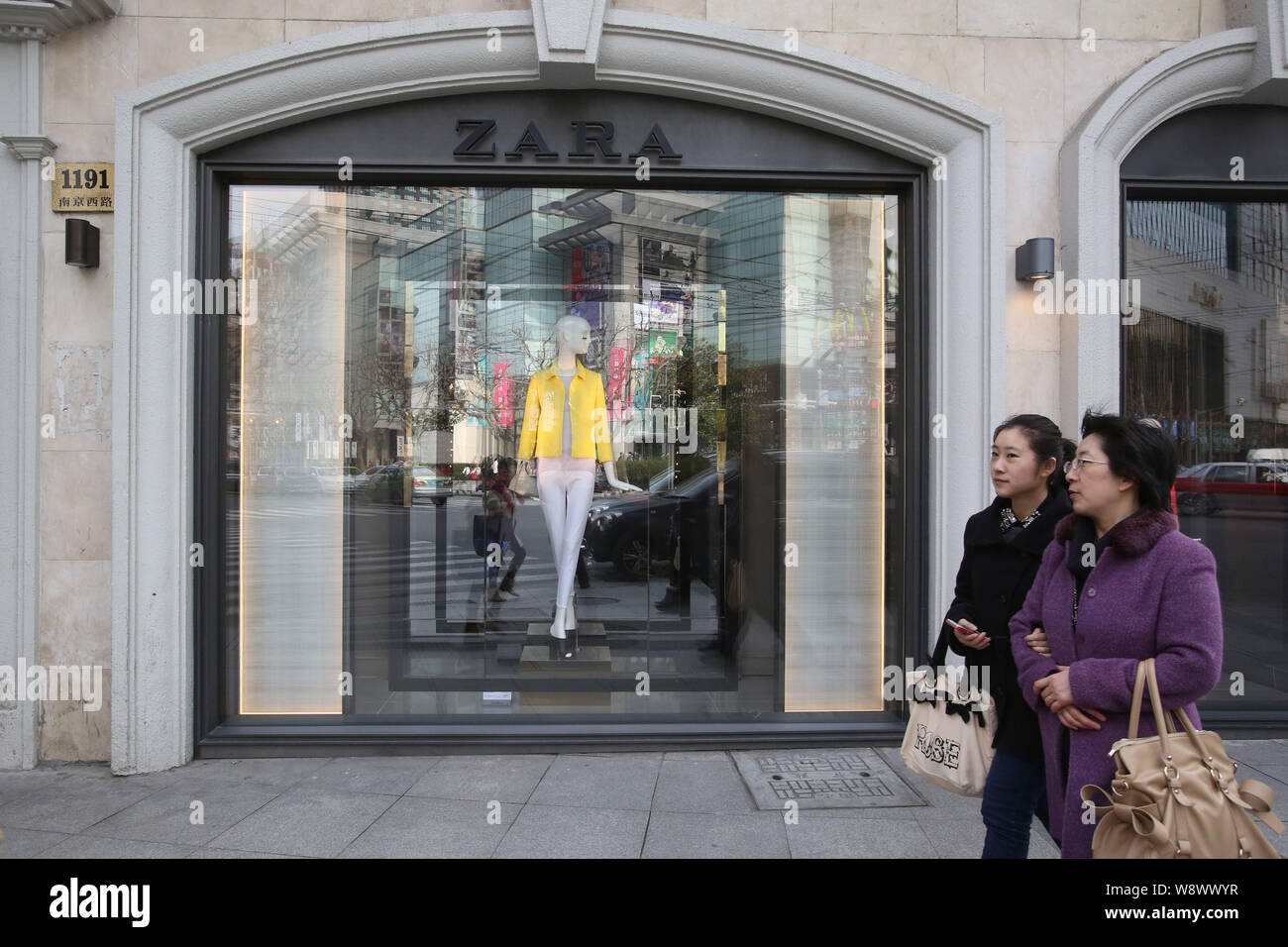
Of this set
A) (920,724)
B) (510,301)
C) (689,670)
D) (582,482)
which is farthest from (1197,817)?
(510,301)

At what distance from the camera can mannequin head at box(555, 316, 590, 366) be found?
19.7ft

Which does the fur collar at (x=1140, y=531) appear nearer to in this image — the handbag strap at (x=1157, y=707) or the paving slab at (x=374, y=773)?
the handbag strap at (x=1157, y=707)

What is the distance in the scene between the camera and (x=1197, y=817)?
6.86 ft

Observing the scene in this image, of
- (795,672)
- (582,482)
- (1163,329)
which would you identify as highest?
(1163,329)

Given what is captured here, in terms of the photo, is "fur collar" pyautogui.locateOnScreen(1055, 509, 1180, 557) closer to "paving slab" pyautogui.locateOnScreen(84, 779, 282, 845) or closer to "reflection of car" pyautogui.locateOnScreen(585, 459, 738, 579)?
"reflection of car" pyautogui.locateOnScreen(585, 459, 738, 579)

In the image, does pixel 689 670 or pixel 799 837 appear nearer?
pixel 799 837

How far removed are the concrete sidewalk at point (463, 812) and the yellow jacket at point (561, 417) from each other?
214 cm

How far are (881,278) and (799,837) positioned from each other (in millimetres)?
3570

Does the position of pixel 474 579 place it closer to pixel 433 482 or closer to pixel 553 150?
pixel 433 482

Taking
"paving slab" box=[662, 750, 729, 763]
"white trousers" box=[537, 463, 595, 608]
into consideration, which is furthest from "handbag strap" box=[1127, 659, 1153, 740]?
"white trousers" box=[537, 463, 595, 608]

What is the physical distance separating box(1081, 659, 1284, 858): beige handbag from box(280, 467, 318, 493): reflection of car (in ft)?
15.9

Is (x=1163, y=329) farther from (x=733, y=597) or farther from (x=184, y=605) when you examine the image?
(x=184, y=605)

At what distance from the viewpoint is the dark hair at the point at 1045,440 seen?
293cm

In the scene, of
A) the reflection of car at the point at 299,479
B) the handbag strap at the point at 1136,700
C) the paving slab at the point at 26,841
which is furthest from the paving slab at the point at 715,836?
the reflection of car at the point at 299,479
